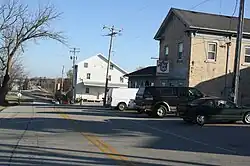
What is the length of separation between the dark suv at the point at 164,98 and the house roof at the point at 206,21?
8.20 meters

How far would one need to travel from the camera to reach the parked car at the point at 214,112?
21.9 meters

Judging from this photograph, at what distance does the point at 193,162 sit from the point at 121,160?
171 centimetres

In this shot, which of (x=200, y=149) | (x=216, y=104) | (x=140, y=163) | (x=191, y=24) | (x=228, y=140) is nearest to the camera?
(x=140, y=163)

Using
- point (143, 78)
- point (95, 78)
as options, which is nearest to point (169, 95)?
point (143, 78)

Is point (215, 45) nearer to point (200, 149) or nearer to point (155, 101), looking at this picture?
point (155, 101)

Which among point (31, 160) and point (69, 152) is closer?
point (31, 160)

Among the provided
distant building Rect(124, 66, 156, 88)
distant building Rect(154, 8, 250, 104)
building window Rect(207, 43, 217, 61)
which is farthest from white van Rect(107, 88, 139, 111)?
building window Rect(207, 43, 217, 61)

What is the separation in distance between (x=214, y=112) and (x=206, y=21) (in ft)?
53.1

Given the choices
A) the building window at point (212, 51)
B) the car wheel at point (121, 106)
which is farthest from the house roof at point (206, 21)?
the car wheel at point (121, 106)

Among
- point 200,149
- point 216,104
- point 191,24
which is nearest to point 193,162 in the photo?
point 200,149

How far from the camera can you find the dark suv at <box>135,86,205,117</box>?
2756 centimetres

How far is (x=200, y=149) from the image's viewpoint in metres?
13.0

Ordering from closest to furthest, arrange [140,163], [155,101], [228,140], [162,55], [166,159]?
[140,163] → [166,159] → [228,140] → [155,101] → [162,55]

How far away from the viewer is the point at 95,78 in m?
95.0
